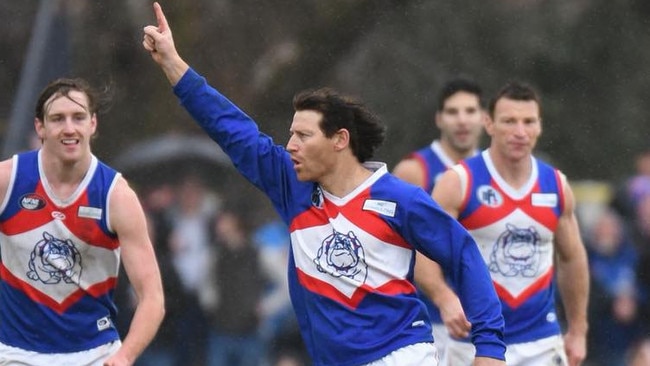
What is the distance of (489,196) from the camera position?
8141mm

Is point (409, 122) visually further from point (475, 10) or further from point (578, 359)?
point (578, 359)

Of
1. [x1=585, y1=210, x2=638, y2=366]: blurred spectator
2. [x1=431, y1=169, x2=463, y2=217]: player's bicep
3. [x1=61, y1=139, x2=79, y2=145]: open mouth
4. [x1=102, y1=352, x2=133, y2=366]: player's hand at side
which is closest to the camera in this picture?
[x1=102, y1=352, x2=133, y2=366]: player's hand at side

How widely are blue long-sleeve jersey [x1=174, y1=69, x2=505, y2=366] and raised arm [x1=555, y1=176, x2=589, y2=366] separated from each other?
1.89 metres

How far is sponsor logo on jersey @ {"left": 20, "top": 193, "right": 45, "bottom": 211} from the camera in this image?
7035 mm

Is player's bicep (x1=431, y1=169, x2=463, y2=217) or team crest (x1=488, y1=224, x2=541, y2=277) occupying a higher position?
player's bicep (x1=431, y1=169, x2=463, y2=217)

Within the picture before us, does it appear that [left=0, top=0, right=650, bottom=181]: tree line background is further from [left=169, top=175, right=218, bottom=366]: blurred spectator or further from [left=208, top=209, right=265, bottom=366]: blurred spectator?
[left=208, top=209, right=265, bottom=366]: blurred spectator

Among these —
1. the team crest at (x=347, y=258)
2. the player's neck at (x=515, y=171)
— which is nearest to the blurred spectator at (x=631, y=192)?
the player's neck at (x=515, y=171)

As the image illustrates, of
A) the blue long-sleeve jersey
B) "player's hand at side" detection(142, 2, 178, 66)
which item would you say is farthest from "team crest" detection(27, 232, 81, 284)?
"player's hand at side" detection(142, 2, 178, 66)

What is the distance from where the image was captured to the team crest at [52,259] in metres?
7.03

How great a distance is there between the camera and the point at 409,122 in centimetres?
1105

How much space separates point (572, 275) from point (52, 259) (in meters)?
2.74

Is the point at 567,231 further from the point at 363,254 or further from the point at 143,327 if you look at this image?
the point at 143,327

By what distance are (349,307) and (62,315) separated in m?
1.42

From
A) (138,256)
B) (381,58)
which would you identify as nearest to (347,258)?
(138,256)
